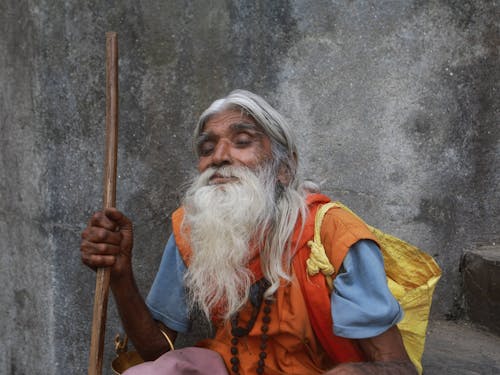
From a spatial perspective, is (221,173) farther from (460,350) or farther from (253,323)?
(460,350)

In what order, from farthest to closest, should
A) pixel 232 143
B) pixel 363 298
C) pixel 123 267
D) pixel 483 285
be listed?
pixel 483 285, pixel 232 143, pixel 123 267, pixel 363 298

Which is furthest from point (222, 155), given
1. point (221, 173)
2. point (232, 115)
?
point (232, 115)

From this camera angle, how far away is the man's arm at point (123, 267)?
1903mm

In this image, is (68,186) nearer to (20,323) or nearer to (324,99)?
(20,323)

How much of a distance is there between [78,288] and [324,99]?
61.8 inches

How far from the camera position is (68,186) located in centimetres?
265

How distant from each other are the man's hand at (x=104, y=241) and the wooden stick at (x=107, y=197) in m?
0.04

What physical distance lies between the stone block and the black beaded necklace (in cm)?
131

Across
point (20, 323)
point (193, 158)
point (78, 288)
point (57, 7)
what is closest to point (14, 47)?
point (57, 7)

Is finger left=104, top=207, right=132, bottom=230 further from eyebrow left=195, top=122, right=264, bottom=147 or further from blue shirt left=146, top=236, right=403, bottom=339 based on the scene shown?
blue shirt left=146, top=236, right=403, bottom=339

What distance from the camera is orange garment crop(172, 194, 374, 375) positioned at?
183cm

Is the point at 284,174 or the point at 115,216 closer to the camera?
the point at 115,216

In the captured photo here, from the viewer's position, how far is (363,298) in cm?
173

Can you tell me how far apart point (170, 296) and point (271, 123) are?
809mm
